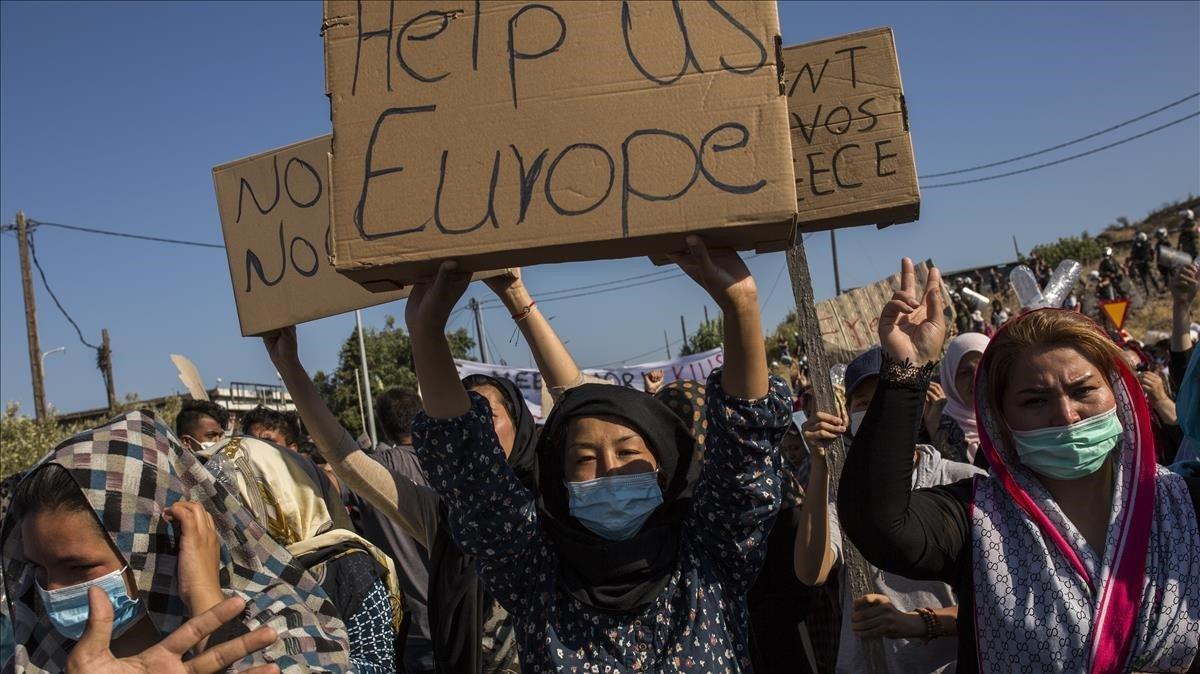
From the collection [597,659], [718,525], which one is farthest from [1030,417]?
[597,659]

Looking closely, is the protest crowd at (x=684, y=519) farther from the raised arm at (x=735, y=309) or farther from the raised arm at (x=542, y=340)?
the raised arm at (x=542, y=340)

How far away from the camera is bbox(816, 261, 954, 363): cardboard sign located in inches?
220

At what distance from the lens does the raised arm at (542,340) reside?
10.5 ft

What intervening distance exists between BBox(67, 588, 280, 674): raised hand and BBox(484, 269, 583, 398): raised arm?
5.07 ft

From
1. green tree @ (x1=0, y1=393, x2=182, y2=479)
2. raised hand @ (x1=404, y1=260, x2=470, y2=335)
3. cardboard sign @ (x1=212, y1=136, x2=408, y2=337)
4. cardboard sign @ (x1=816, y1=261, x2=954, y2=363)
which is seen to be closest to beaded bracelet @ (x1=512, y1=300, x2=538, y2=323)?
cardboard sign @ (x1=212, y1=136, x2=408, y2=337)

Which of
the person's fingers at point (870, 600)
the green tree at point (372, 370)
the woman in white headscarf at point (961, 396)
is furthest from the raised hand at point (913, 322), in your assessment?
the green tree at point (372, 370)

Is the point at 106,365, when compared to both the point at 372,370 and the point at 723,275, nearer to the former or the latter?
the point at 372,370

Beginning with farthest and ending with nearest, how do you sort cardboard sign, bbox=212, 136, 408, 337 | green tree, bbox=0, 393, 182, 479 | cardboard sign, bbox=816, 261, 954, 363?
green tree, bbox=0, 393, 182, 479 < cardboard sign, bbox=816, 261, 954, 363 < cardboard sign, bbox=212, 136, 408, 337

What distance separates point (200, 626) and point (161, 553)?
1.07 feet

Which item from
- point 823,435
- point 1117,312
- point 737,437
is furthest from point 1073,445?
point 1117,312

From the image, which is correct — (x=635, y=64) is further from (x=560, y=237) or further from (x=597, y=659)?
(x=597, y=659)

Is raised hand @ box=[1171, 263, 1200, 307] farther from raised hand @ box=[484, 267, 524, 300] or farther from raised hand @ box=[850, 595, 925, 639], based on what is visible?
raised hand @ box=[484, 267, 524, 300]

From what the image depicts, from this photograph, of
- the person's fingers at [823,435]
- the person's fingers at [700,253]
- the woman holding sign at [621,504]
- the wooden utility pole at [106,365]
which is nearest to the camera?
the person's fingers at [700,253]

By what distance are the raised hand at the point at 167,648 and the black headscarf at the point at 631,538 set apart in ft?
2.63
